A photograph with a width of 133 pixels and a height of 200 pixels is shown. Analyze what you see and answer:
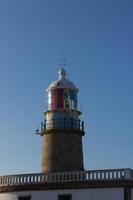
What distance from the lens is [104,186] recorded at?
1099 inches

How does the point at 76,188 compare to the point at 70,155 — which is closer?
the point at 76,188

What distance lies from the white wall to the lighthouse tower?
340 cm

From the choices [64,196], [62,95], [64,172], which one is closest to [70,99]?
[62,95]

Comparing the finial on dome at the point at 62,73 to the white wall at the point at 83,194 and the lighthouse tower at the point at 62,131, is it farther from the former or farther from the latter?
the white wall at the point at 83,194

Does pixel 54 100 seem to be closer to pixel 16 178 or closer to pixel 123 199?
pixel 16 178

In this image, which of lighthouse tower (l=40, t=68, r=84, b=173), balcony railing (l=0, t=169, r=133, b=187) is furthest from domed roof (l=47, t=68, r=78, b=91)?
balcony railing (l=0, t=169, r=133, b=187)

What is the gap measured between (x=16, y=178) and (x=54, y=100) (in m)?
6.11

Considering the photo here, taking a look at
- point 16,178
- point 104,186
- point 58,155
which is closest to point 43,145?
point 58,155

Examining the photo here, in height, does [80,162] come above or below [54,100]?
below

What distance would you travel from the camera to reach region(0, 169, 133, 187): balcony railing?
91.5ft

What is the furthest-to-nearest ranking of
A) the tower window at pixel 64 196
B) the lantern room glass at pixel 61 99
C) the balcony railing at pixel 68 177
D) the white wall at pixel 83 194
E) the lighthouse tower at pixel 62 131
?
the lantern room glass at pixel 61 99 < the lighthouse tower at pixel 62 131 < the tower window at pixel 64 196 < the balcony railing at pixel 68 177 < the white wall at pixel 83 194

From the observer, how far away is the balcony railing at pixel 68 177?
1098 inches

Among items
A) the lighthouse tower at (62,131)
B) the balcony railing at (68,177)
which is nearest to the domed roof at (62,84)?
the lighthouse tower at (62,131)

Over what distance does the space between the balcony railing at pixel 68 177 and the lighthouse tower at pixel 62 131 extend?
2.84 m
